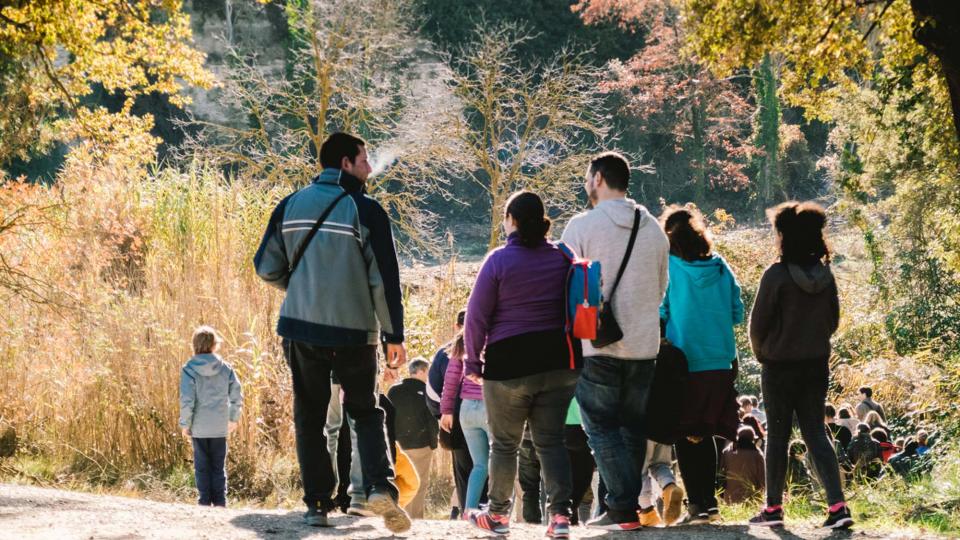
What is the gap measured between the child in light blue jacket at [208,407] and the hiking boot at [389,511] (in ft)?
11.6

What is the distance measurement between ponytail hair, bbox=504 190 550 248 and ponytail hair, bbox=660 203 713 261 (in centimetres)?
100

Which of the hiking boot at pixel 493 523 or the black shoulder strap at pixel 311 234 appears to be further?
the hiking boot at pixel 493 523

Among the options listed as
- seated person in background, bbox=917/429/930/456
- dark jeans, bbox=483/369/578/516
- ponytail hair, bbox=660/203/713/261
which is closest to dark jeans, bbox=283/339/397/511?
dark jeans, bbox=483/369/578/516

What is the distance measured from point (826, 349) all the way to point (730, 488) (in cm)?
518

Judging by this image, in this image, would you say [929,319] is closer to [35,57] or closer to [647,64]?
[35,57]

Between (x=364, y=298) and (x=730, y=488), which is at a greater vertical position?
(x=364, y=298)

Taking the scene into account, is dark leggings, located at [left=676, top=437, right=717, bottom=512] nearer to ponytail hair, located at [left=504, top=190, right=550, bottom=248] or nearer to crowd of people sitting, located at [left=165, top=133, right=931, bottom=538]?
crowd of people sitting, located at [left=165, top=133, right=931, bottom=538]

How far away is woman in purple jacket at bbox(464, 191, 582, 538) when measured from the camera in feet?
19.4

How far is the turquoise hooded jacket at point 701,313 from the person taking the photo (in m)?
6.62

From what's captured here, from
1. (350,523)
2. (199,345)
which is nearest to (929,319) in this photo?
(199,345)

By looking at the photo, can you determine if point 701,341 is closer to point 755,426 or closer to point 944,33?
point 944,33

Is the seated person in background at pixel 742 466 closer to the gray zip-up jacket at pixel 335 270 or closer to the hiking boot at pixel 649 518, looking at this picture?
the hiking boot at pixel 649 518

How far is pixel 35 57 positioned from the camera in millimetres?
11977

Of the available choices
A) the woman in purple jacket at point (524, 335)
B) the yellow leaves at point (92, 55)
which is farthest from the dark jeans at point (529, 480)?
the yellow leaves at point (92, 55)
